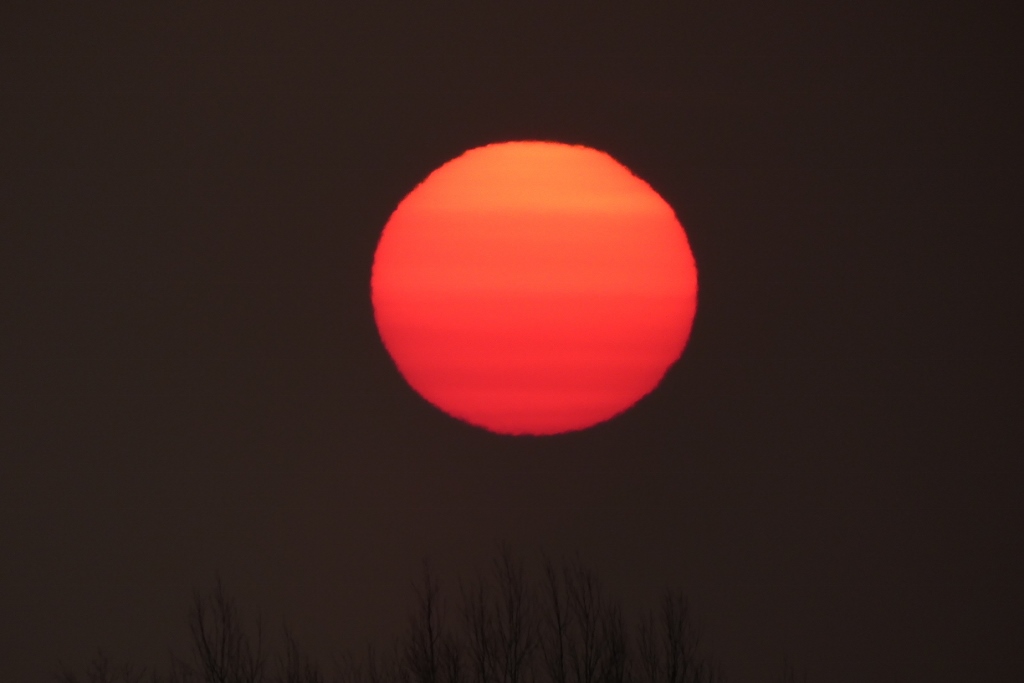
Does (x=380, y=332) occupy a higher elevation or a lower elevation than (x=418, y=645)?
higher

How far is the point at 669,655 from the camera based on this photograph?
472 inches

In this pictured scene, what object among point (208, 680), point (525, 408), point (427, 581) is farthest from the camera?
point (525, 408)

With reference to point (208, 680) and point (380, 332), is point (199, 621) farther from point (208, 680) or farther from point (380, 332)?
point (380, 332)

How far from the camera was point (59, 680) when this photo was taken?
40.4 feet

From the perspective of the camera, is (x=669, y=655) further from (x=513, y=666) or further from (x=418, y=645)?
(x=418, y=645)

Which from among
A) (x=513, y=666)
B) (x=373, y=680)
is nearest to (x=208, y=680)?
(x=373, y=680)

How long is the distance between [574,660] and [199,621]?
3446mm

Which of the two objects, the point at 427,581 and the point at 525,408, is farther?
the point at 525,408

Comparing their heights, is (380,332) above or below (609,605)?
above

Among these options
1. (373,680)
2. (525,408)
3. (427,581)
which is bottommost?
(373,680)

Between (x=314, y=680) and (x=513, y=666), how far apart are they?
5.84 ft

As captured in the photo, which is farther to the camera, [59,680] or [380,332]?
[380,332]

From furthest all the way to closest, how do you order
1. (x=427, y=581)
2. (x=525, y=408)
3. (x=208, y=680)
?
(x=525, y=408)
(x=427, y=581)
(x=208, y=680)

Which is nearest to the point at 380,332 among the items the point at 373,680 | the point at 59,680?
the point at 373,680
